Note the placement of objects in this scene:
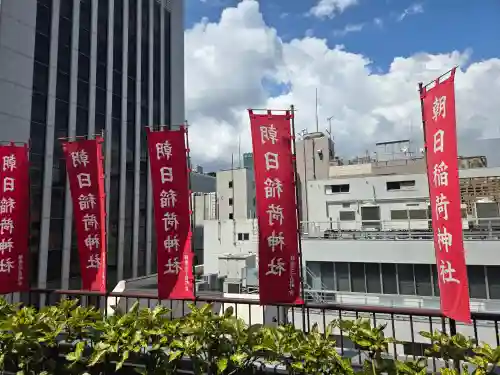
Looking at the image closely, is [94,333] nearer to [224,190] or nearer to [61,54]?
[61,54]

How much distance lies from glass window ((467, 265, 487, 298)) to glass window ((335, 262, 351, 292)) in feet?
14.9

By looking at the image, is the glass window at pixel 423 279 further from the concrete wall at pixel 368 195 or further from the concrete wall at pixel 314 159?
the concrete wall at pixel 314 159

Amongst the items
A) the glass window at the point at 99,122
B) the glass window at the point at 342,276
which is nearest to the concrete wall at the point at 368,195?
the glass window at the point at 342,276

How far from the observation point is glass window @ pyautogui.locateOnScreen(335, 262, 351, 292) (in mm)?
15734

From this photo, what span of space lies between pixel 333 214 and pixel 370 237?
40.3 feet

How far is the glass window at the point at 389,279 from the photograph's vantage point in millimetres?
14930

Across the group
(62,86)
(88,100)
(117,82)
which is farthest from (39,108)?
(117,82)

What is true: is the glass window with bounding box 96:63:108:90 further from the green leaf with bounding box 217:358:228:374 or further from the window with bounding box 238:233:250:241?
the green leaf with bounding box 217:358:228:374

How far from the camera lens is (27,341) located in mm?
4262

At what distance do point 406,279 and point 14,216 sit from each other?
542 inches

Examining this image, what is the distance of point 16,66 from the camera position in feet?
47.1

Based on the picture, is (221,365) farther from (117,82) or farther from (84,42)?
(117,82)

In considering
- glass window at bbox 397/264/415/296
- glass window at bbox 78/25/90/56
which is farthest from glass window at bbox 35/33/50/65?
glass window at bbox 397/264/415/296

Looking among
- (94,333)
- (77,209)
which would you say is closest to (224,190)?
(77,209)
